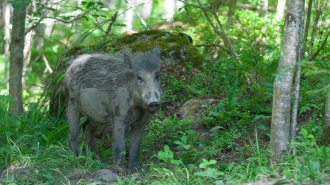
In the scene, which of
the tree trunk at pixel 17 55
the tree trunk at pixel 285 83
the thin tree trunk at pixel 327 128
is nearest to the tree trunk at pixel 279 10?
the tree trunk at pixel 17 55

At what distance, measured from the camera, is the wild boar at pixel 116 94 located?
7.14m

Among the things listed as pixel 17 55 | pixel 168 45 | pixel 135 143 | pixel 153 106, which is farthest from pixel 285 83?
pixel 17 55

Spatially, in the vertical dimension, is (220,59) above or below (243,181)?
above

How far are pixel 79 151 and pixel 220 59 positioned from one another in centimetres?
345

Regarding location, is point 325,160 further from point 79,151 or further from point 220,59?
point 220,59

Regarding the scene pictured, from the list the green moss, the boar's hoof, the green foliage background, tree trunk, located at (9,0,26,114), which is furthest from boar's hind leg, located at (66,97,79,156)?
the green moss

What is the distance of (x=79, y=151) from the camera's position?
762 centimetres

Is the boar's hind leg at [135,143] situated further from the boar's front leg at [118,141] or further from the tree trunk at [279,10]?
the tree trunk at [279,10]

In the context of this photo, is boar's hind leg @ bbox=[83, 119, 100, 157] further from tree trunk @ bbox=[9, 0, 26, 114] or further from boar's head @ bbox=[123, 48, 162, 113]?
tree trunk @ bbox=[9, 0, 26, 114]

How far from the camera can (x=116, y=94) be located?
7461 millimetres

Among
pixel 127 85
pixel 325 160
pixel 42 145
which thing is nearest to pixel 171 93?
pixel 127 85

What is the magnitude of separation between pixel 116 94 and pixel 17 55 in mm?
2454

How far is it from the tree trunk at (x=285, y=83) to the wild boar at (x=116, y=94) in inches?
66.8

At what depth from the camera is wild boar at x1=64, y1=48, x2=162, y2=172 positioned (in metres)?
7.14
